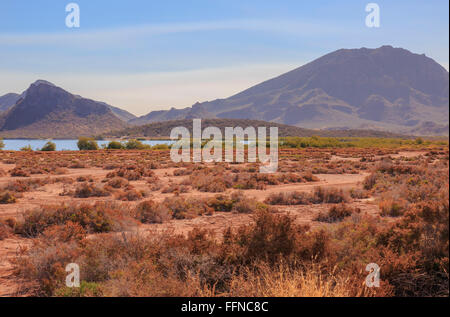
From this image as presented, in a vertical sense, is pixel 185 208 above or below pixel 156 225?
above

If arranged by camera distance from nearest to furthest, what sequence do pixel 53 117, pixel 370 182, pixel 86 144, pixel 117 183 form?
pixel 370 182 → pixel 117 183 → pixel 86 144 → pixel 53 117

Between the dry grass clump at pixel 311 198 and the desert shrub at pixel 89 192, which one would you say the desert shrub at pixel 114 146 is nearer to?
the desert shrub at pixel 89 192

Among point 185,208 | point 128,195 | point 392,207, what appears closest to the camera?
point 392,207

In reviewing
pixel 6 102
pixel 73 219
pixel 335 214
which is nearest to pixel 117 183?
pixel 73 219

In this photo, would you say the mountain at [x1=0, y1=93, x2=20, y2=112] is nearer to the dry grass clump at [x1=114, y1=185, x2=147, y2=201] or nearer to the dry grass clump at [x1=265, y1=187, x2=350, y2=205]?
the dry grass clump at [x1=114, y1=185, x2=147, y2=201]

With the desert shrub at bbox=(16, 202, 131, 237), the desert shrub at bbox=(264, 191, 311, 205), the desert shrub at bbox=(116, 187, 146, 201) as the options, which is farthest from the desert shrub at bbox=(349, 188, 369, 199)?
the desert shrub at bbox=(16, 202, 131, 237)

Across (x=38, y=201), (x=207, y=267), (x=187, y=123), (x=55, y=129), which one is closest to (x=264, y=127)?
(x=187, y=123)

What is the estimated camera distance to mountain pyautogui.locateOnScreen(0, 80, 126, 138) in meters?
137

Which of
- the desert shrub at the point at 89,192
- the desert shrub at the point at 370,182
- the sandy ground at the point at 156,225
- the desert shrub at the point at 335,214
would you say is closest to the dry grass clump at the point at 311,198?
the sandy ground at the point at 156,225

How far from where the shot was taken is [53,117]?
151375 millimetres

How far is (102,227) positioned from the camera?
1059cm

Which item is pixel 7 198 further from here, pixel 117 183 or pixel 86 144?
pixel 86 144

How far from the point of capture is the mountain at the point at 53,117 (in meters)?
137
